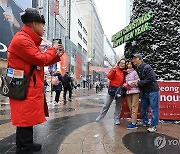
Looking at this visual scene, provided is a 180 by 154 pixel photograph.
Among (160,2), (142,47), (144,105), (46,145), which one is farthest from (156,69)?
(46,145)

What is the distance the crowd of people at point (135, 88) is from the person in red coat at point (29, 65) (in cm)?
264

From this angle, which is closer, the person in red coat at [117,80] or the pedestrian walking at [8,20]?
the person in red coat at [117,80]

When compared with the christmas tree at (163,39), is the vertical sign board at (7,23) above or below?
above

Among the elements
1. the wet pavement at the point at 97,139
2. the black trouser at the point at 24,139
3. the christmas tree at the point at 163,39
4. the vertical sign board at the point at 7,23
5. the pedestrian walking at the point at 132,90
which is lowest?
the wet pavement at the point at 97,139

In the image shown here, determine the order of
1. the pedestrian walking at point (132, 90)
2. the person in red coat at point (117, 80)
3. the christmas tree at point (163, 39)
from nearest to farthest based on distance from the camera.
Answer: the pedestrian walking at point (132, 90) → the person in red coat at point (117, 80) → the christmas tree at point (163, 39)

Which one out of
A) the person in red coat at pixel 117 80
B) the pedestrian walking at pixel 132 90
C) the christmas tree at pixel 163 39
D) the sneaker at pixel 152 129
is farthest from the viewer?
the christmas tree at pixel 163 39

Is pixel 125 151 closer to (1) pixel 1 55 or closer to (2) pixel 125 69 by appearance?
(2) pixel 125 69

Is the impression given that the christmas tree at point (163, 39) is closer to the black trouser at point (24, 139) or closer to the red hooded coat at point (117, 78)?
the red hooded coat at point (117, 78)

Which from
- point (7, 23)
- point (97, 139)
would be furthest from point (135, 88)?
point (7, 23)

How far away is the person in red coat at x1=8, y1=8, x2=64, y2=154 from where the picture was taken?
10.4 feet

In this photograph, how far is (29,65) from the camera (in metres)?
3.30

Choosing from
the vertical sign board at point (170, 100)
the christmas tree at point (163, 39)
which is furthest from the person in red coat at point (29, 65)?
the christmas tree at point (163, 39)

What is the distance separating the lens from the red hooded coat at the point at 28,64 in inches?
125

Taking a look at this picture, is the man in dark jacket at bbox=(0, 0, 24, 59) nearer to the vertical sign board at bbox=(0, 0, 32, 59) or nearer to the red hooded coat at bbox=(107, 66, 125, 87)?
the vertical sign board at bbox=(0, 0, 32, 59)
